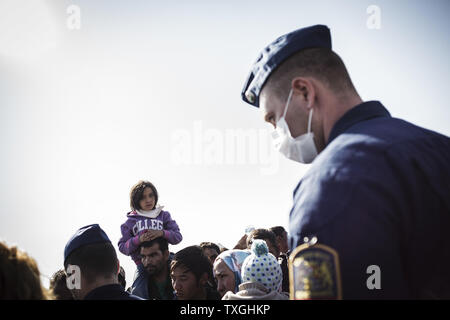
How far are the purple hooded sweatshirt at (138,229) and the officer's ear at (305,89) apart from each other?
3899mm

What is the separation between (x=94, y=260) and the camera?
3293 mm

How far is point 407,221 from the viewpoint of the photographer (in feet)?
3.66

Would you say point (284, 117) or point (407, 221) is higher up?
point (284, 117)

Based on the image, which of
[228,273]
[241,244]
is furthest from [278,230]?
[228,273]

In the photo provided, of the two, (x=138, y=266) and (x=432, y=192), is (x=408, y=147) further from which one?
(x=138, y=266)

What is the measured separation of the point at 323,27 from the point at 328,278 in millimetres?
1367

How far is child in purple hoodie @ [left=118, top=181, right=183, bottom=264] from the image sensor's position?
198 inches

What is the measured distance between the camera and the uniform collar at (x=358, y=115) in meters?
1.49

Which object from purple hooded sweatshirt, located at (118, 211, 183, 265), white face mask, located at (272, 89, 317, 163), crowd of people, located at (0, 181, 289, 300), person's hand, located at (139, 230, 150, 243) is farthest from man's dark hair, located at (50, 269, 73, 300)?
white face mask, located at (272, 89, 317, 163)

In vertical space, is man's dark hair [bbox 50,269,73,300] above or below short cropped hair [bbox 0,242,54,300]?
below

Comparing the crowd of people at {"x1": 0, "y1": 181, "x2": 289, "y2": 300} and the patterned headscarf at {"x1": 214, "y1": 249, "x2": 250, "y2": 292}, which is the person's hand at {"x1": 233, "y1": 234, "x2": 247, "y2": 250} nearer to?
the crowd of people at {"x1": 0, "y1": 181, "x2": 289, "y2": 300}

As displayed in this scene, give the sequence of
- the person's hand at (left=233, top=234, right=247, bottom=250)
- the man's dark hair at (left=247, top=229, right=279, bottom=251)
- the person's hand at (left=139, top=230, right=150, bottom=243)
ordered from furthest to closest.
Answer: the person's hand at (left=233, top=234, right=247, bottom=250)
the man's dark hair at (left=247, top=229, right=279, bottom=251)
the person's hand at (left=139, top=230, right=150, bottom=243)

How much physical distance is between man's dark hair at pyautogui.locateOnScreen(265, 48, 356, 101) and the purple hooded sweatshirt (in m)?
3.81
